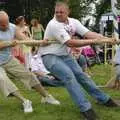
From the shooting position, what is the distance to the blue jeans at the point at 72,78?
25.1 feet

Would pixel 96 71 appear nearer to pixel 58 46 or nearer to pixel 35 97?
pixel 35 97

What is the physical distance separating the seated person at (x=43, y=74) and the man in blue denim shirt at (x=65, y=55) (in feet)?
10.9

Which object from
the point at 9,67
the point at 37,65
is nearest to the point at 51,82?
the point at 37,65

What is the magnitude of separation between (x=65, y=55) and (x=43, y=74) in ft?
14.1

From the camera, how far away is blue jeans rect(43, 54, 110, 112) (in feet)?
25.1

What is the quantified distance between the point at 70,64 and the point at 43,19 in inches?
786

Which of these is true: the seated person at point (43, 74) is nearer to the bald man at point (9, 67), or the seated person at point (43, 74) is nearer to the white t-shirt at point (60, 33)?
the bald man at point (9, 67)

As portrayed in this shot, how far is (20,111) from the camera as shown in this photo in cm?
854

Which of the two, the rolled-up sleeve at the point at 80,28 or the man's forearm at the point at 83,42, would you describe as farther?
the rolled-up sleeve at the point at 80,28

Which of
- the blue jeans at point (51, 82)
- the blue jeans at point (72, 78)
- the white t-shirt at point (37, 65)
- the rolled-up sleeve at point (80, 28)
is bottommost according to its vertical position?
the blue jeans at point (51, 82)

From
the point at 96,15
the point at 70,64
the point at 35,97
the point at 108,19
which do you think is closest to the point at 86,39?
the point at 70,64

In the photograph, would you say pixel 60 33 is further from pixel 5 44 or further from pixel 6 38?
pixel 6 38

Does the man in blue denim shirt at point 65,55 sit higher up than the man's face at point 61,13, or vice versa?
the man's face at point 61,13

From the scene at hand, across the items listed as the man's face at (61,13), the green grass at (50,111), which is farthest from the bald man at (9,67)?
the man's face at (61,13)
